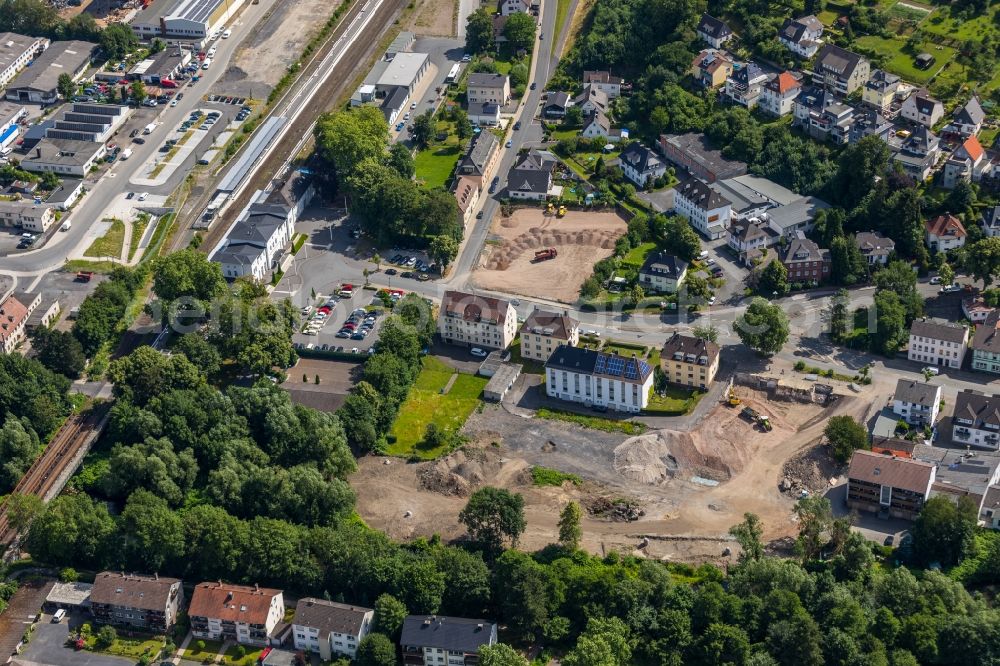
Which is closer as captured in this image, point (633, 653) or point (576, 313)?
point (633, 653)

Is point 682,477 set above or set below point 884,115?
below

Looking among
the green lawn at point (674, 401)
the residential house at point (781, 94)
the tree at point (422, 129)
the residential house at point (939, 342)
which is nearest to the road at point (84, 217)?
the tree at point (422, 129)

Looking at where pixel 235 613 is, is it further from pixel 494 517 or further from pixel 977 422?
pixel 977 422

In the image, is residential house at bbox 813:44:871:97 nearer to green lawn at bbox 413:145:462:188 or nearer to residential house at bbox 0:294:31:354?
green lawn at bbox 413:145:462:188

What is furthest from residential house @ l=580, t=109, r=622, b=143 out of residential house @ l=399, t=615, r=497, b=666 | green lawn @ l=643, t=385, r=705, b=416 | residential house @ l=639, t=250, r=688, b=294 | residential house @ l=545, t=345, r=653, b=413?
residential house @ l=399, t=615, r=497, b=666

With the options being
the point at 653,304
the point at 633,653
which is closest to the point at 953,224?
the point at 653,304

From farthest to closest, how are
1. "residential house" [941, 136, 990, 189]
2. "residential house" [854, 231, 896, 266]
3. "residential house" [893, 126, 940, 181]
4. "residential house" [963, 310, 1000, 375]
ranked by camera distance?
1. "residential house" [893, 126, 940, 181]
2. "residential house" [941, 136, 990, 189]
3. "residential house" [854, 231, 896, 266]
4. "residential house" [963, 310, 1000, 375]

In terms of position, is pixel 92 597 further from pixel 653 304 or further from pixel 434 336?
pixel 653 304
